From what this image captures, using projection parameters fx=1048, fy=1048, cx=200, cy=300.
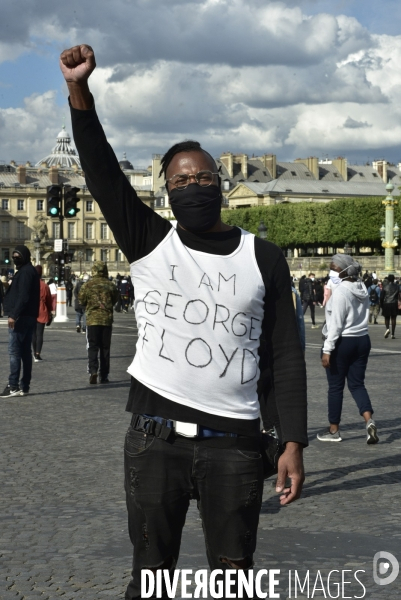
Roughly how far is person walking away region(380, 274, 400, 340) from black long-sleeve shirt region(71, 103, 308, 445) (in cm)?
2164

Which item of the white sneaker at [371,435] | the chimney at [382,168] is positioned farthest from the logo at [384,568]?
the chimney at [382,168]

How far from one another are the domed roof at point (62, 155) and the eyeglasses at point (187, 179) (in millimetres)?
175844

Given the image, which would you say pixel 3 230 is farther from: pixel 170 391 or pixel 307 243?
pixel 170 391

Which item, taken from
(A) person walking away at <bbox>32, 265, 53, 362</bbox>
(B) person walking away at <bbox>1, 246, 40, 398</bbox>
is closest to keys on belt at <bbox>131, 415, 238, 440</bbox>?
(B) person walking away at <bbox>1, 246, 40, 398</bbox>

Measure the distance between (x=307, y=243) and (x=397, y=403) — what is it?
3679 inches

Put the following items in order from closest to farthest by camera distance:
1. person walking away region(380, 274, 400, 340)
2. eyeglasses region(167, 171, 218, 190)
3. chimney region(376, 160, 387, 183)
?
1. eyeglasses region(167, 171, 218, 190)
2. person walking away region(380, 274, 400, 340)
3. chimney region(376, 160, 387, 183)

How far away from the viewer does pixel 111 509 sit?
625cm

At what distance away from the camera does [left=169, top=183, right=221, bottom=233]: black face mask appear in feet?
10.2

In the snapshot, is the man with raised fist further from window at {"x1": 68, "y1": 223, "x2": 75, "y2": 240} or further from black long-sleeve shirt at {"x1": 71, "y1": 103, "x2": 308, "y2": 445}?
window at {"x1": 68, "y1": 223, "x2": 75, "y2": 240}

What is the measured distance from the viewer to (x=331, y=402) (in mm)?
8883

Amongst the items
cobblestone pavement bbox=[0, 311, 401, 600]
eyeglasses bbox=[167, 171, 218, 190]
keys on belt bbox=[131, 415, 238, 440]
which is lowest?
cobblestone pavement bbox=[0, 311, 401, 600]

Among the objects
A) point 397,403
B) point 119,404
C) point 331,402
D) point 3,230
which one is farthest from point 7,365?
point 3,230

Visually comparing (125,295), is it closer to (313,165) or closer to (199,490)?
(199,490)

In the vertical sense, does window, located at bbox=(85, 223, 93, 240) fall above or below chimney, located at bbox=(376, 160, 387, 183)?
below
